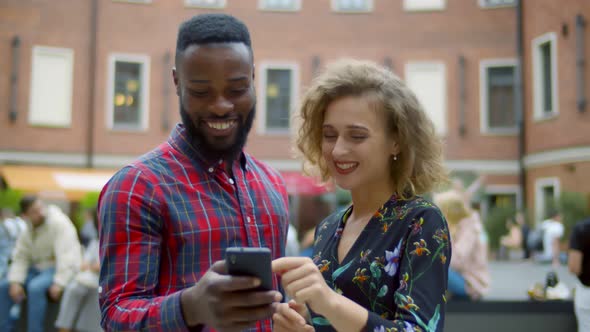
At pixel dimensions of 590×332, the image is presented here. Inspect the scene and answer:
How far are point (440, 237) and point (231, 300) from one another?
572 millimetres

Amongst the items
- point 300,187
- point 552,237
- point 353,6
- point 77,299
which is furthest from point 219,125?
point 353,6

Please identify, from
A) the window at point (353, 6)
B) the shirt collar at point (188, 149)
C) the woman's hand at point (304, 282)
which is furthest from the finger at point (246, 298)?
the window at point (353, 6)

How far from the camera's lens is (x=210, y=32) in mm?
1572

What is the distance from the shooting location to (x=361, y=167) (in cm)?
174

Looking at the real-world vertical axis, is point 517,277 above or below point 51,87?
below

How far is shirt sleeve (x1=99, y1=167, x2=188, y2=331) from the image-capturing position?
141cm

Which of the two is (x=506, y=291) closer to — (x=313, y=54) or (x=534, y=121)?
(x=534, y=121)

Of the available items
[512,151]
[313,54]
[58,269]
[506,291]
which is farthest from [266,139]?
[58,269]

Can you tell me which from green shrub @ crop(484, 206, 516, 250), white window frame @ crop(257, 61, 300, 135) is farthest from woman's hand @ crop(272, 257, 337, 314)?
white window frame @ crop(257, 61, 300, 135)

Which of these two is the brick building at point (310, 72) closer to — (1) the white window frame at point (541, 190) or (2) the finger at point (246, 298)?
(1) the white window frame at point (541, 190)

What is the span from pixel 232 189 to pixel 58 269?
469 cm

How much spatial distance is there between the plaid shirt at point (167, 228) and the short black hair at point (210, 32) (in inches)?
9.9

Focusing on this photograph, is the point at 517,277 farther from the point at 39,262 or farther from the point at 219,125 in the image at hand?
the point at 219,125

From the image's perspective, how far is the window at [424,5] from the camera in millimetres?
17812
